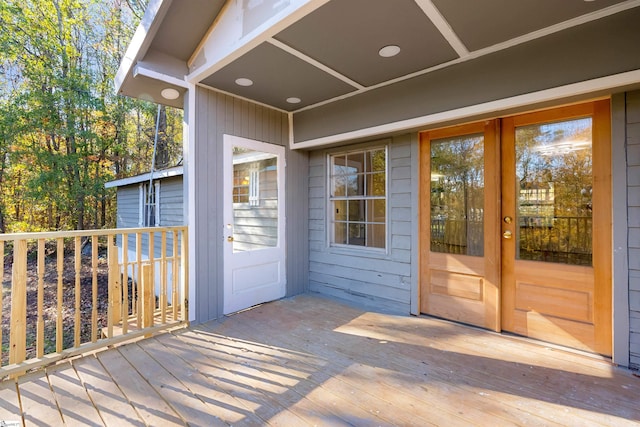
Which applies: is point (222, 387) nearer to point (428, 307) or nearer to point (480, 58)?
point (428, 307)

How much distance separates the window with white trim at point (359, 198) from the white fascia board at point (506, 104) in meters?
0.38

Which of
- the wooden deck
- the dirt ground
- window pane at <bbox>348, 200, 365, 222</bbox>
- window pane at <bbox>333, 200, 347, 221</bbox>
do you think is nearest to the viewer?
the wooden deck

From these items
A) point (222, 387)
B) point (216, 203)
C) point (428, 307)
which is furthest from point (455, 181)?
point (222, 387)

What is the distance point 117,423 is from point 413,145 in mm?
3317

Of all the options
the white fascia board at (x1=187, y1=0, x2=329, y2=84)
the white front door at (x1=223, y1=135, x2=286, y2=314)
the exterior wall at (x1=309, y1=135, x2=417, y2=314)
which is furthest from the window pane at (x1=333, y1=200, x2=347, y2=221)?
the white fascia board at (x1=187, y1=0, x2=329, y2=84)

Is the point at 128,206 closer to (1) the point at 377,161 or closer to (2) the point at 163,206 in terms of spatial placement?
(2) the point at 163,206

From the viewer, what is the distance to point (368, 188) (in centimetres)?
367

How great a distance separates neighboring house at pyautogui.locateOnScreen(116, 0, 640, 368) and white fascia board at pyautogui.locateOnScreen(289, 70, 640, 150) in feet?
0.04

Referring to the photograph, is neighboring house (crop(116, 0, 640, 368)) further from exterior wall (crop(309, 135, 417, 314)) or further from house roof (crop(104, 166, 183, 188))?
house roof (crop(104, 166, 183, 188))

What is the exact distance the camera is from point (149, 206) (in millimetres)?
6980

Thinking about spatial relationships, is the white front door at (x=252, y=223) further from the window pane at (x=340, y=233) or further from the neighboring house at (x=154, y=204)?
the neighboring house at (x=154, y=204)

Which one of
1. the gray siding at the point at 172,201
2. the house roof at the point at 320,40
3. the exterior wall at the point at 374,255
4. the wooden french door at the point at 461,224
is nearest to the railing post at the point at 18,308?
the house roof at the point at 320,40

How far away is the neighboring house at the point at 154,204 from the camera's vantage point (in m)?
5.84

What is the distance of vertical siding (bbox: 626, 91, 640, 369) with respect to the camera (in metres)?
2.11
